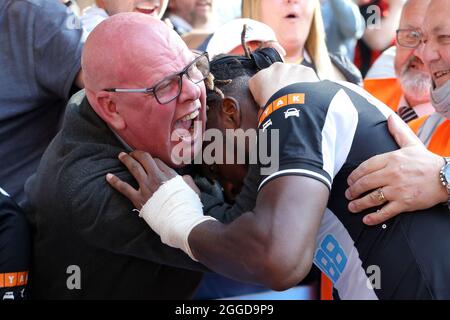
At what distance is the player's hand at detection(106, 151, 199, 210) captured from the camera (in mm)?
2424

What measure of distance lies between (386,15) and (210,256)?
374 cm

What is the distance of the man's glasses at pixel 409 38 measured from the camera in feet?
13.9

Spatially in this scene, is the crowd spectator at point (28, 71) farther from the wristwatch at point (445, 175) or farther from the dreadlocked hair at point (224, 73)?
the wristwatch at point (445, 175)

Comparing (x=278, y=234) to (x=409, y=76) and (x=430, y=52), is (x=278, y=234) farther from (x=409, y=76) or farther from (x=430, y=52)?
(x=409, y=76)

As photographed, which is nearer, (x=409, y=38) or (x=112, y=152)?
(x=112, y=152)

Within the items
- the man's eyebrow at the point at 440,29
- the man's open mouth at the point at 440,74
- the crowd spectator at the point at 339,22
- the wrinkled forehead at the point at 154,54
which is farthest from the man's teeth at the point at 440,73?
the crowd spectator at the point at 339,22

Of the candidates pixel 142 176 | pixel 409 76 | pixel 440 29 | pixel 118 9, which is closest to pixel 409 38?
pixel 409 76

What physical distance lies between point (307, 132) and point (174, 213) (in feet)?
1.57

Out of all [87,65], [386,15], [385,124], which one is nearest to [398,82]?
[386,15]

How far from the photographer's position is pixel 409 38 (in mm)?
4277

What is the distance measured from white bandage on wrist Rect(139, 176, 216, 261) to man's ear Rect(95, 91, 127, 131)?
12.8 inches

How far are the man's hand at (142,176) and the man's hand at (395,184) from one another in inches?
23.7

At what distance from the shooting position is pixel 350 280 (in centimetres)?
244

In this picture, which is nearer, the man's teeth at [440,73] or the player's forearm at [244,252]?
the player's forearm at [244,252]
